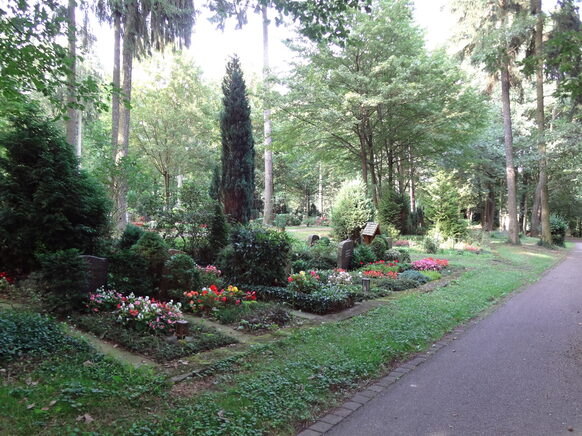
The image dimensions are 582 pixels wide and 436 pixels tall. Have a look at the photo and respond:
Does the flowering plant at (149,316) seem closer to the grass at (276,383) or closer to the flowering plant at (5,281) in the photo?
the grass at (276,383)

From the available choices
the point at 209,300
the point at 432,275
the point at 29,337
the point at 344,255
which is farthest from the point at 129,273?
the point at 432,275

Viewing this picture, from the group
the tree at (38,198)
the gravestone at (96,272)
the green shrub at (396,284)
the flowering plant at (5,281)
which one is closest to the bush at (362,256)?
the green shrub at (396,284)

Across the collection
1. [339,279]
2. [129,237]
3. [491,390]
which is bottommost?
[491,390]

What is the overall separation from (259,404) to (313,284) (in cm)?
462

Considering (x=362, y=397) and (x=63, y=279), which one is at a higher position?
(x=63, y=279)

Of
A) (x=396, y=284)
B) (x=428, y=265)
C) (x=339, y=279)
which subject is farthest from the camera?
(x=428, y=265)

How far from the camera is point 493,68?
28.2 ft

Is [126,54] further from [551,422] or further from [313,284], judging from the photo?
[551,422]

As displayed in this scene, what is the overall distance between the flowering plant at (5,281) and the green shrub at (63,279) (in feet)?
6.03

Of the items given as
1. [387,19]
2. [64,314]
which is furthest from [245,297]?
[387,19]

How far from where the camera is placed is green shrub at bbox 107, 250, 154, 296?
710cm

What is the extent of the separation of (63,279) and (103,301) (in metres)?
0.66

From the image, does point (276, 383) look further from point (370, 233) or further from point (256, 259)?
point (370, 233)

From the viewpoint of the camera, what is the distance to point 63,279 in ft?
19.9
